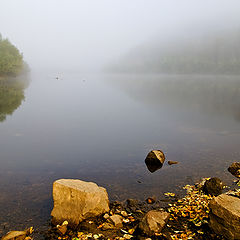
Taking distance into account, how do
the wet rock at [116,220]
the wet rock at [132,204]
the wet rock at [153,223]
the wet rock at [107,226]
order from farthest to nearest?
the wet rock at [132,204] → the wet rock at [116,220] → the wet rock at [107,226] → the wet rock at [153,223]

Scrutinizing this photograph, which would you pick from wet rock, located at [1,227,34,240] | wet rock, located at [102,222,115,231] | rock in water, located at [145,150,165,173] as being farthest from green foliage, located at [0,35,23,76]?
wet rock, located at [102,222,115,231]

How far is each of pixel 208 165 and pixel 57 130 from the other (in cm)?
2174

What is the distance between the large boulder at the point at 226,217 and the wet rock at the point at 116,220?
4.61 metres

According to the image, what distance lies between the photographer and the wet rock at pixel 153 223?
440 inches

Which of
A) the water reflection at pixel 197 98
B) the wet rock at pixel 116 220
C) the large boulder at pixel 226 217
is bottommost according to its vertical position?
A: the wet rock at pixel 116 220

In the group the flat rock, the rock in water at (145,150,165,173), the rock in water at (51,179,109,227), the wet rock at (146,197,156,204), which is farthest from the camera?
the rock in water at (145,150,165,173)

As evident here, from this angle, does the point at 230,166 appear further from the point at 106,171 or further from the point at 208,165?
the point at 106,171

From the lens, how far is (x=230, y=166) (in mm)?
18891

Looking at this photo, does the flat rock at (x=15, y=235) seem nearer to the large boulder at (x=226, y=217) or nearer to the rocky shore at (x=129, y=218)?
the rocky shore at (x=129, y=218)

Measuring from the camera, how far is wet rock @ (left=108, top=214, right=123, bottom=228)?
11891mm

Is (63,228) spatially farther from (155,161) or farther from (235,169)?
(235,169)

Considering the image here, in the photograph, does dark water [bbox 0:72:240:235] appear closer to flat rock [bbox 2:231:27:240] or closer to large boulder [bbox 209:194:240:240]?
flat rock [bbox 2:231:27:240]

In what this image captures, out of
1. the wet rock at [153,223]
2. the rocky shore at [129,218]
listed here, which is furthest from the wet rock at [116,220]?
the wet rock at [153,223]

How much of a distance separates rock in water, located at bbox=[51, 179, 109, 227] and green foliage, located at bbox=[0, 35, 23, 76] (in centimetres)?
12278
